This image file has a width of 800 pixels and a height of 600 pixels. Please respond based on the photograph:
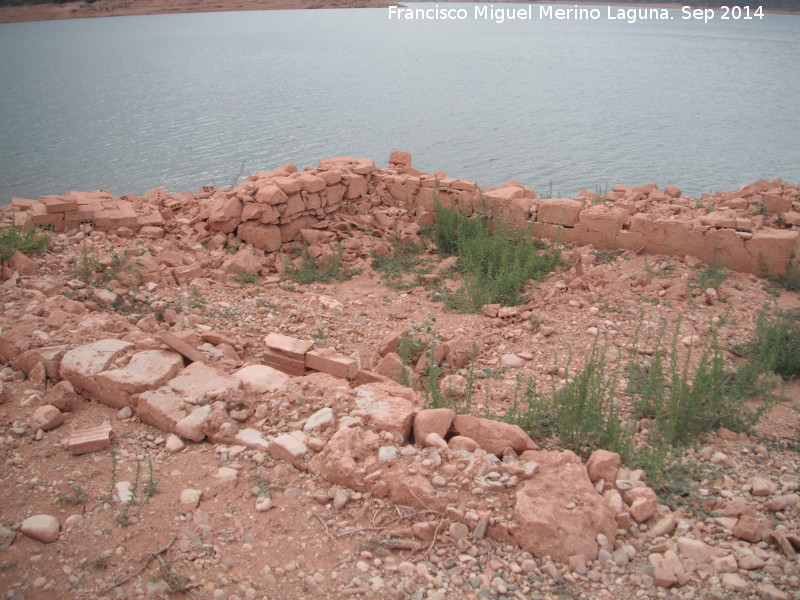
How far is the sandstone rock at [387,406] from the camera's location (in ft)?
15.0

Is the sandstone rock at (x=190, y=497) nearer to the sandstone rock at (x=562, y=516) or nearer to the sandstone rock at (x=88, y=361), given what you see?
the sandstone rock at (x=88, y=361)

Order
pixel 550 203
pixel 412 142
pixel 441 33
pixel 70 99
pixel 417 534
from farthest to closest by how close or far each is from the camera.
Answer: pixel 441 33 < pixel 70 99 < pixel 412 142 < pixel 550 203 < pixel 417 534

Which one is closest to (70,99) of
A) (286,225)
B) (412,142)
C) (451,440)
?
(412,142)

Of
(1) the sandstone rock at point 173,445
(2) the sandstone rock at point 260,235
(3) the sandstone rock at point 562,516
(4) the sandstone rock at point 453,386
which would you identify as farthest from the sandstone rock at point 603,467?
(2) the sandstone rock at point 260,235

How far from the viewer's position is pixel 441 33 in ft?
145

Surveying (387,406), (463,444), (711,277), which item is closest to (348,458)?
(387,406)

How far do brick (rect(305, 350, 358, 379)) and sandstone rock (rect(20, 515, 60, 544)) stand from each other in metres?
2.54

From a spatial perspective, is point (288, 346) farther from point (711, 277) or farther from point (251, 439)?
point (711, 277)

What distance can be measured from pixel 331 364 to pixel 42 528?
2644mm

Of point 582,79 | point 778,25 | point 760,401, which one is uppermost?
point 778,25

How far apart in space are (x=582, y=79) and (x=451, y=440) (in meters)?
24.8

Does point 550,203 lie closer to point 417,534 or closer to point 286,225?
point 286,225

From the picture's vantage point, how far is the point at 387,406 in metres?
4.79

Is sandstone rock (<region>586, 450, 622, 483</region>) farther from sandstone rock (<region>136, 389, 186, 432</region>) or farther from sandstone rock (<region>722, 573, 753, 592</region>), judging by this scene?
sandstone rock (<region>136, 389, 186, 432</region>)
